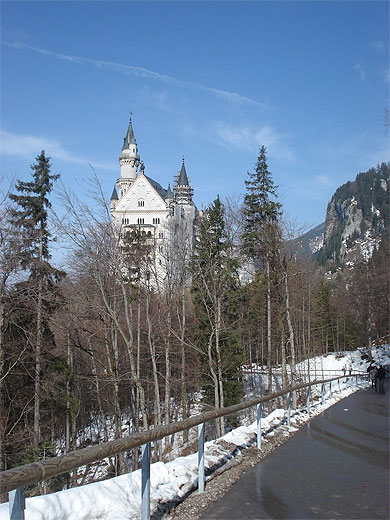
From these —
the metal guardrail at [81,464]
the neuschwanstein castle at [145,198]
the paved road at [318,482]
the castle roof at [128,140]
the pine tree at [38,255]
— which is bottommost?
the paved road at [318,482]

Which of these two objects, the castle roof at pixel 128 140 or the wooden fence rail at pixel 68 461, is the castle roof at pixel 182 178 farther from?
the wooden fence rail at pixel 68 461

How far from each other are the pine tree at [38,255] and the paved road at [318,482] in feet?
33.7

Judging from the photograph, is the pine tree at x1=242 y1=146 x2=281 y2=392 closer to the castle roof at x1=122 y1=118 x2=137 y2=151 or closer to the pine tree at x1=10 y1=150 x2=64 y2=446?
the pine tree at x1=10 y1=150 x2=64 y2=446

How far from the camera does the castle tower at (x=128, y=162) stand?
10281 centimetres

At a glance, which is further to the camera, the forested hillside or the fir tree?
the fir tree

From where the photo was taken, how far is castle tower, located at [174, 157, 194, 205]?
319ft

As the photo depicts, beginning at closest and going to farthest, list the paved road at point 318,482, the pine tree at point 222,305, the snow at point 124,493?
the snow at point 124,493 → the paved road at point 318,482 → the pine tree at point 222,305

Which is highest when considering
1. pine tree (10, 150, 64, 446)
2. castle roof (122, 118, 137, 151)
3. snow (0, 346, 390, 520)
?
castle roof (122, 118, 137, 151)

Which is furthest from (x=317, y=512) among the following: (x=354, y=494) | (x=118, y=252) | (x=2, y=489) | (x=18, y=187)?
(x=18, y=187)

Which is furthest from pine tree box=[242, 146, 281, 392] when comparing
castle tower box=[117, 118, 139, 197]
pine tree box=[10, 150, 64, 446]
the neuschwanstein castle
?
castle tower box=[117, 118, 139, 197]

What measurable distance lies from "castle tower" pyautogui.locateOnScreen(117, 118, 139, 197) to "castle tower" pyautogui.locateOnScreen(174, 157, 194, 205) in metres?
9.50

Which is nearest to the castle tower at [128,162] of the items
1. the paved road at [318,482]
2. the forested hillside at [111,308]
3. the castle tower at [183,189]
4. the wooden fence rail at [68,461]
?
the castle tower at [183,189]

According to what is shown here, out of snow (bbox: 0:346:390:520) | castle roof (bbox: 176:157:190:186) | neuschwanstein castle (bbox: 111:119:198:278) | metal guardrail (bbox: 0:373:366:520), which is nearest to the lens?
metal guardrail (bbox: 0:373:366:520)

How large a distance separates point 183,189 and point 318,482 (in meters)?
93.4
